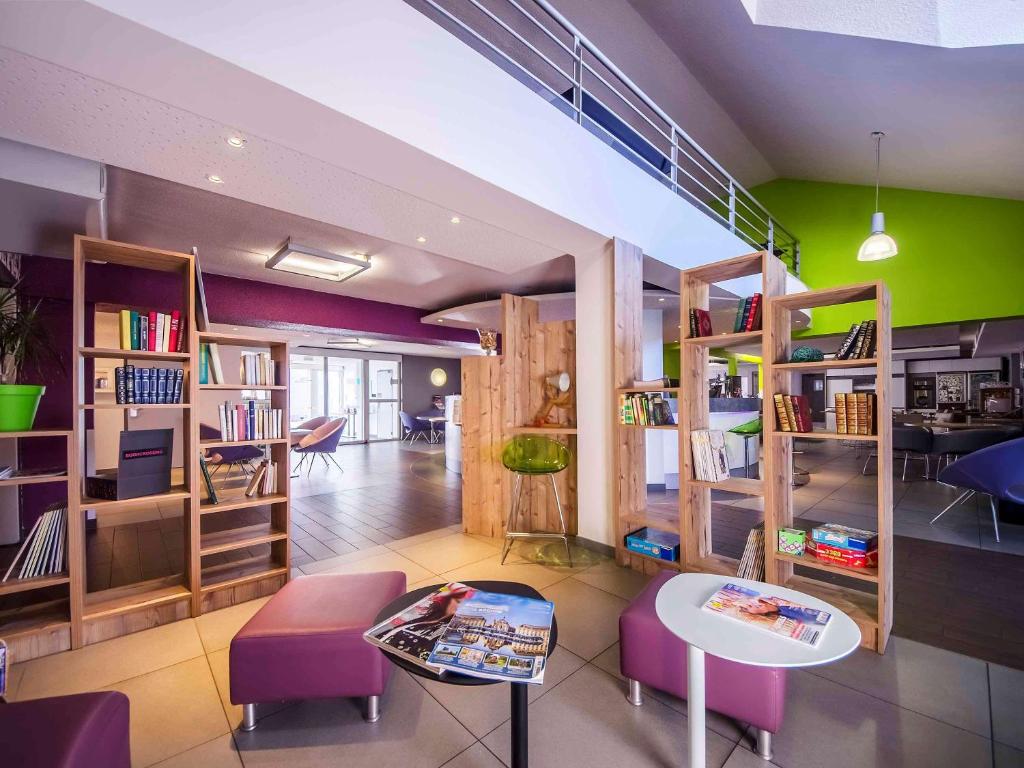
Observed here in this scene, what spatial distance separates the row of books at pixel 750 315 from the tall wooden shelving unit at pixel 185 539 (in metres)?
3.10

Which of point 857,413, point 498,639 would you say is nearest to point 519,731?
point 498,639

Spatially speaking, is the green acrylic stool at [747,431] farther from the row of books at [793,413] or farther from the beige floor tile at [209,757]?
the beige floor tile at [209,757]

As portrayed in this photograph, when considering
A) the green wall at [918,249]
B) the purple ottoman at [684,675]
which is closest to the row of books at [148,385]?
the purple ottoman at [684,675]

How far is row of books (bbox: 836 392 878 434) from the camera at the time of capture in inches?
90.7

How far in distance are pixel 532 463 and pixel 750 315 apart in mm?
1948

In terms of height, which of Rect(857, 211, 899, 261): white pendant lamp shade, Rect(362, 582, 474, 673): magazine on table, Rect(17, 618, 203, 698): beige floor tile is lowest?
Rect(17, 618, 203, 698): beige floor tile

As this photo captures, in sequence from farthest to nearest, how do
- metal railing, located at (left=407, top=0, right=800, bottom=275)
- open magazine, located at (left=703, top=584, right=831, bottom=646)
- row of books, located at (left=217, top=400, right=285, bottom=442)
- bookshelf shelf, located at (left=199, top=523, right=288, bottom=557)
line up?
metal railing, located at (left=407, top=0, right=800, bottom=275)
row of books, located at (left=217, top=400, right=285, bottom=442)
bookshelf shelf, located at (left=199, top=523, right=288, bottom=557)
open magazine, located at (left=703, top=584, right=831, bottom=646)

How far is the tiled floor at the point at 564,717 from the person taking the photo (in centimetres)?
163

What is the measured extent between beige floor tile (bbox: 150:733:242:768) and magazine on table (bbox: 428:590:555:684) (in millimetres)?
1077

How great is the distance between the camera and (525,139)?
8.89ft

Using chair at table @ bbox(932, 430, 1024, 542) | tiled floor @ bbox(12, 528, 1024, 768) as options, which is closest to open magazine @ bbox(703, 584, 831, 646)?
tiled floor @ bbox(12, 528, 1024, 768)

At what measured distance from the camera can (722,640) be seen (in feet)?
4.40

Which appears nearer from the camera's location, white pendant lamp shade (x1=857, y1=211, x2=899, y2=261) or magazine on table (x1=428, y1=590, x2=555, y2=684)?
magazine on table (x1=428, y1=590, x2=555, y2=684)

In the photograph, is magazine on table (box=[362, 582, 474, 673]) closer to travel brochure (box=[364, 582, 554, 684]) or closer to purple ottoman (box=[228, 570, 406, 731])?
travel brochure (box=[364, 582, 554, 684])
